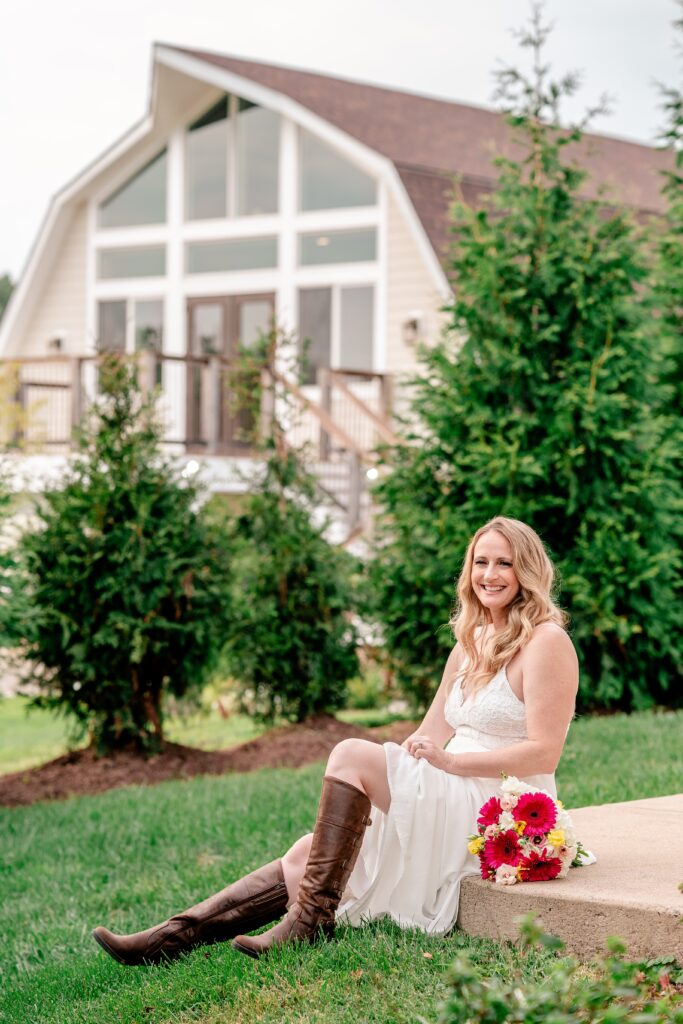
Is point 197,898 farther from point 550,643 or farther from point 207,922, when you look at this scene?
point 550,643

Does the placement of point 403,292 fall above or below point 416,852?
above

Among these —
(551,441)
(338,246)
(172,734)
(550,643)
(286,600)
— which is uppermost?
(338,246)

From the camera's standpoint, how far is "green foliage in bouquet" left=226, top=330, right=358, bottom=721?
9.97m

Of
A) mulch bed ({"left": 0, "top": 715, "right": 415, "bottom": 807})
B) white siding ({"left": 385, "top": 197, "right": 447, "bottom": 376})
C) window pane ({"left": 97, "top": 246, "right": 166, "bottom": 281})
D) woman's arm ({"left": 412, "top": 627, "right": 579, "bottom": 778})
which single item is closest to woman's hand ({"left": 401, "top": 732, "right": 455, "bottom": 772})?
woman's arm ({"left": 412, "top": 627, "right": 579, "bottom": 778})

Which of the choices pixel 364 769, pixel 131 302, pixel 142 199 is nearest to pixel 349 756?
pixel 364 769

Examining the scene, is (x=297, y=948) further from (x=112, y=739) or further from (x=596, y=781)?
(x=112, y=739)

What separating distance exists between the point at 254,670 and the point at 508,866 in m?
5.91

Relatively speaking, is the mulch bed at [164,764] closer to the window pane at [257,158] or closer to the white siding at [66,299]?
the window pane at [257,158]

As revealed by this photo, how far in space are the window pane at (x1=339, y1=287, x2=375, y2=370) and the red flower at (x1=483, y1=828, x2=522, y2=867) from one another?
54.0ft

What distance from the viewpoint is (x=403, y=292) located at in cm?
1978

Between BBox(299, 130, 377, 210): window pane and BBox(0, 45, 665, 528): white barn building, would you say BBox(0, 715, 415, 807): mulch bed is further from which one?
BBox(299, 130, 377, 210): window pane

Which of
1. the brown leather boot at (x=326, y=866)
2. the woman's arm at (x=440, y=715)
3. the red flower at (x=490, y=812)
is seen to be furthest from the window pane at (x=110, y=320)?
the red flower at (x=490, y=812)

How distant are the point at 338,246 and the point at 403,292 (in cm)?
168

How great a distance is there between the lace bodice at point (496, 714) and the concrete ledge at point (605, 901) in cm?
50
